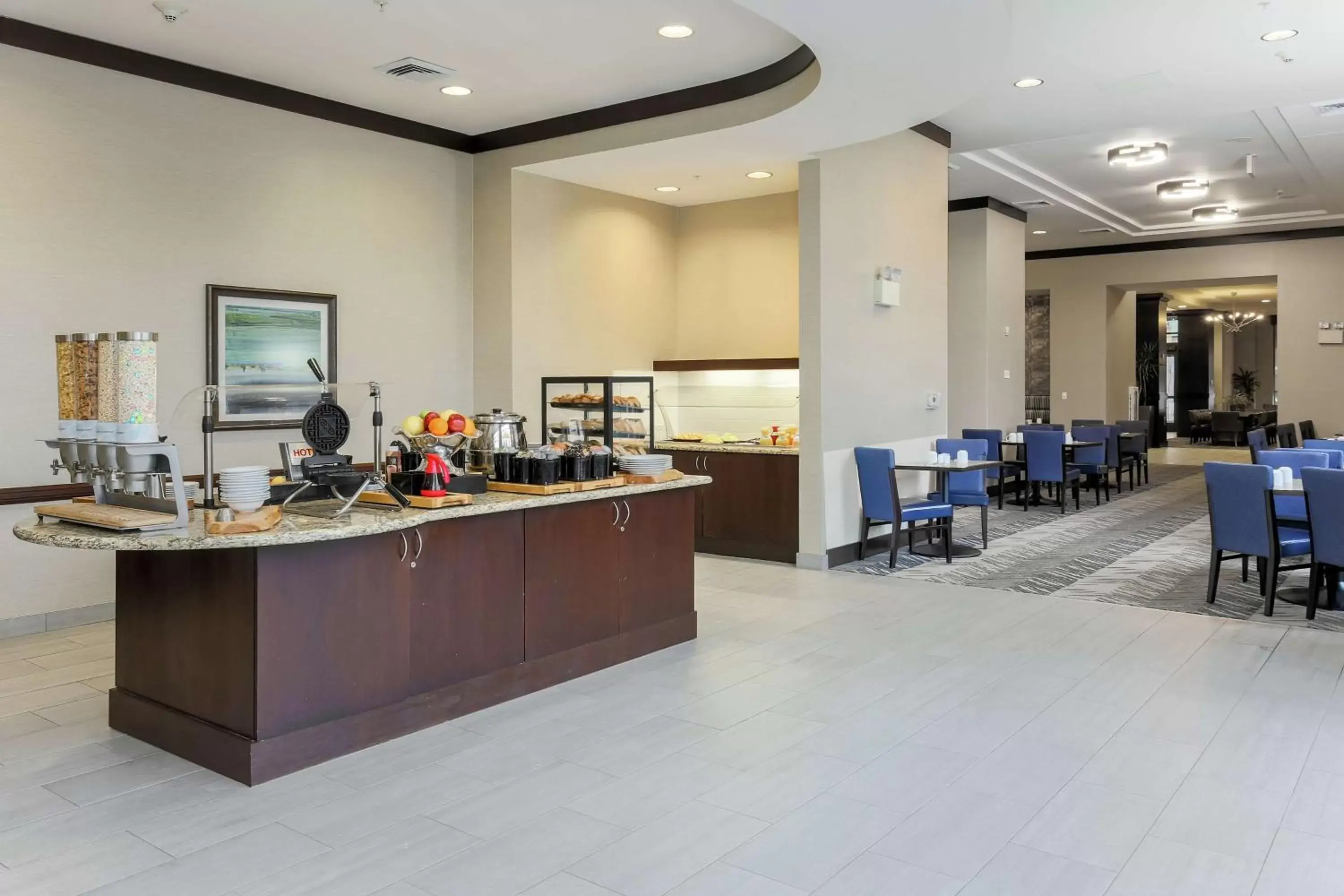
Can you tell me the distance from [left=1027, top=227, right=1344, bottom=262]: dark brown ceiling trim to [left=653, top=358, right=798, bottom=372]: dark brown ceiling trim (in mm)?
9895

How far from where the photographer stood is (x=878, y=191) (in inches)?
317

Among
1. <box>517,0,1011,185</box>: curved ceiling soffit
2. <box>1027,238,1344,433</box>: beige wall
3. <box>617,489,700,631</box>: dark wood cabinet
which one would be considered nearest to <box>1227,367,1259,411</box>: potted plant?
<box>1027,238,1344,433</box>: beige wall

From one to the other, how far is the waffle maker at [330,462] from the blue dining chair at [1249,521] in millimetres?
4902

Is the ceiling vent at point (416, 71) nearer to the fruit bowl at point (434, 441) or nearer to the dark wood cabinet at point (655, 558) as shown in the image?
the fruit bowl at point (434, 441)

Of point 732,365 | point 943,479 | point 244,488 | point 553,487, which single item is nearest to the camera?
point 244,488

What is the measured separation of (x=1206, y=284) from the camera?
1644 centimetres

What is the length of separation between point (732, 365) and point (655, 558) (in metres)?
3.72

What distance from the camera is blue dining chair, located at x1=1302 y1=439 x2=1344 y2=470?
706cm

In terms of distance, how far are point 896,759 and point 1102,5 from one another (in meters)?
4.42

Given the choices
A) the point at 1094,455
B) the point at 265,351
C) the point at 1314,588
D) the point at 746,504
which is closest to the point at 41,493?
the point at 265,351

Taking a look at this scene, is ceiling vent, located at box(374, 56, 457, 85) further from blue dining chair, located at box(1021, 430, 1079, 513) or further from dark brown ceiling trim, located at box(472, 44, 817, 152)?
blue dining chair, located at box(1021, 430, 1079, 513)

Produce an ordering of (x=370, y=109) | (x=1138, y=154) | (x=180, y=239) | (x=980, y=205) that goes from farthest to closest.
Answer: (x=980, y=205) < (x=1138, y=154) < (x=370, y=109) < (x=180, y=239)

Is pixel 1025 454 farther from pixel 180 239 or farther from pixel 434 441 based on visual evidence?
pixel 180 239

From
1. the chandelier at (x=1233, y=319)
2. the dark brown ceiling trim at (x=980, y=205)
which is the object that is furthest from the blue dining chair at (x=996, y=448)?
the chandelier at (x=1233, y=319)
